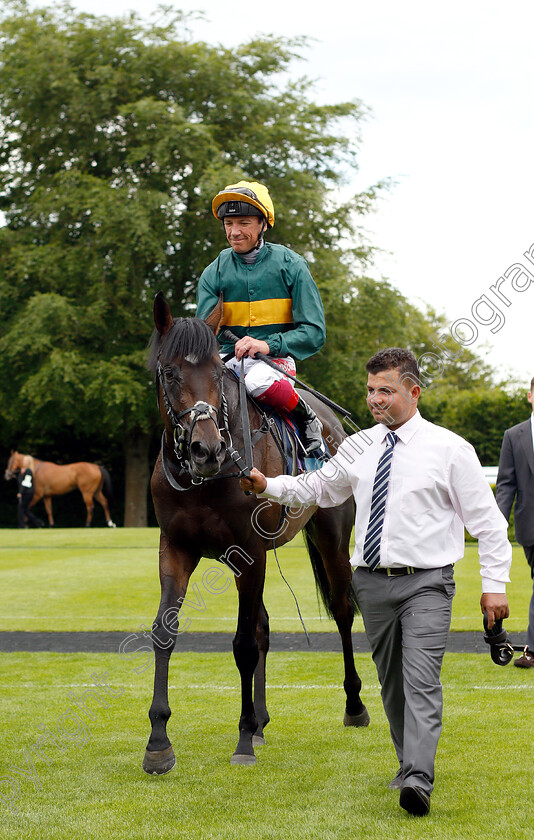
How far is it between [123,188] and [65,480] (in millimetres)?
7342

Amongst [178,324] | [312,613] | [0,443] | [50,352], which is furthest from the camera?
[0,443]

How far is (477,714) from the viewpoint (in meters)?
5.18

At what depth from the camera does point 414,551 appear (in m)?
3.61

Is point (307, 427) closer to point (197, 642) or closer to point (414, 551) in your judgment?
point (414, 551)

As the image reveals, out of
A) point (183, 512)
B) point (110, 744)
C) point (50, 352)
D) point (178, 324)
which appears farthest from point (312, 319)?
point (50, 352)

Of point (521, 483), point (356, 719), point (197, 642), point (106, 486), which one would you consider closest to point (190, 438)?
point (356, 719)

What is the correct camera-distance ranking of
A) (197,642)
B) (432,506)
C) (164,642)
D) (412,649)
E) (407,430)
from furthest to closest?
(197,642)
(164,642)
(407,430)
(432,506)
(412,649)

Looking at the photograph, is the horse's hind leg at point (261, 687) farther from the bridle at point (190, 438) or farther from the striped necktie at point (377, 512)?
the striped necktie at point (377, 512)

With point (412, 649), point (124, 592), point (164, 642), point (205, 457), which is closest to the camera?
point (412, 649)

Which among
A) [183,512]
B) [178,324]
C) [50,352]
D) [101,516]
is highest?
[50,352]

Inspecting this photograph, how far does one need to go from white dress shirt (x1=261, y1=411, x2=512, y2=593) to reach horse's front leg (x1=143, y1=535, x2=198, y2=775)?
1.03m

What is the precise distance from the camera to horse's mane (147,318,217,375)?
167 inches

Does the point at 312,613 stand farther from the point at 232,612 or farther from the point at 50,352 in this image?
the point at 50,352

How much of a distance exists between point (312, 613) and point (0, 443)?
1882cm
